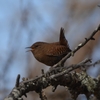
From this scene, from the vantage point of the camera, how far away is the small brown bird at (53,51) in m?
3.05

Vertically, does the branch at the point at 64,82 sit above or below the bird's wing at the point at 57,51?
below

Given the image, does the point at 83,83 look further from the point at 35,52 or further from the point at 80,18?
the point at 80,18

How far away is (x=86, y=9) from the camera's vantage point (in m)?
5.42

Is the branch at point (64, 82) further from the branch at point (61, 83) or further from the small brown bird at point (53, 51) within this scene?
the small brown bird at point (53, 51)

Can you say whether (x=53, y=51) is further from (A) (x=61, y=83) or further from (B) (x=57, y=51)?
(A) (x=61, y=83)

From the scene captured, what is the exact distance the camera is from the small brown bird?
10.0 feet

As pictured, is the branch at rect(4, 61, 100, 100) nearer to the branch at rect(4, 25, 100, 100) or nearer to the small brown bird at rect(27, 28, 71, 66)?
the branch at rect(4, 25, 100, 100)

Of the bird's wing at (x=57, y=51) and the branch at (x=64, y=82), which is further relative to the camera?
the bird's wing at (x=57, y=51)

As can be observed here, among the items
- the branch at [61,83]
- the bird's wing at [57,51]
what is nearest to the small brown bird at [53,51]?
the bird's wing at [57,51]

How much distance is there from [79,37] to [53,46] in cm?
176

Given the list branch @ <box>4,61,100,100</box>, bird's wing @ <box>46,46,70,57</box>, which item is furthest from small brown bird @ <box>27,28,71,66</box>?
branch @ <box>4,61,100,100</box>

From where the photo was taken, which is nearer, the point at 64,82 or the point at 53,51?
the point at 64,82

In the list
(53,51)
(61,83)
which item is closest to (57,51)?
(53,51)

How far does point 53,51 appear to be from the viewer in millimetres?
3125
